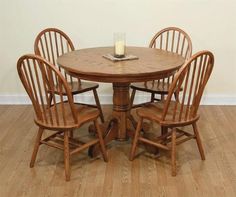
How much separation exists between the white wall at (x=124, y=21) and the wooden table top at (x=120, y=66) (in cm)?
80

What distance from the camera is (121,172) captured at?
2.63 metres

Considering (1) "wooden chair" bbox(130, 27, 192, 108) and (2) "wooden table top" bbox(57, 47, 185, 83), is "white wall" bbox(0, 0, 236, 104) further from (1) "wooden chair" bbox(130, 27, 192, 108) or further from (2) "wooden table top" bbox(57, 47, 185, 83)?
(2) "wooden table top" bbox(57, 47, 185, 83)

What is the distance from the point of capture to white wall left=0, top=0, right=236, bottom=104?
3697 mm

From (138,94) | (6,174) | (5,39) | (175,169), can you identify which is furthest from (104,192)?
(5,39)

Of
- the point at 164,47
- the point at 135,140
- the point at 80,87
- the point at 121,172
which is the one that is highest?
the point at 164,47

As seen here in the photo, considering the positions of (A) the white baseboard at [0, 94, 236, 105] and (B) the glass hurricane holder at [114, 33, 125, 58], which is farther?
(A) the white baseboard at [0, 94, 236, 105]

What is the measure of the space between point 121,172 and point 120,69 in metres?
0.77

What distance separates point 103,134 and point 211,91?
5.23 ft

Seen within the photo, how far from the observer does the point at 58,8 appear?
12.3 feet

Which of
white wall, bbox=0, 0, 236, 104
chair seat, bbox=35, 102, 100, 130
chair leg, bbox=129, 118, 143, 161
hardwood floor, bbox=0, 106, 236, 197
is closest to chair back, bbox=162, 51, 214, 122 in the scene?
chair leg, bbox=129, 118, 143, 161

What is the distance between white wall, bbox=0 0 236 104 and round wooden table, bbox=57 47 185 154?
648 millimetres

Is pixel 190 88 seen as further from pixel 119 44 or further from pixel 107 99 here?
pixel 107 99

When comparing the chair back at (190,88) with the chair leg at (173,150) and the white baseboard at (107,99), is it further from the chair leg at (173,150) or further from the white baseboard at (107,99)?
the white baseboard at (107,99)

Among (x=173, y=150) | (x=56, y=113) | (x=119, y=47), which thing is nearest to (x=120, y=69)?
(x=119, y=47)
